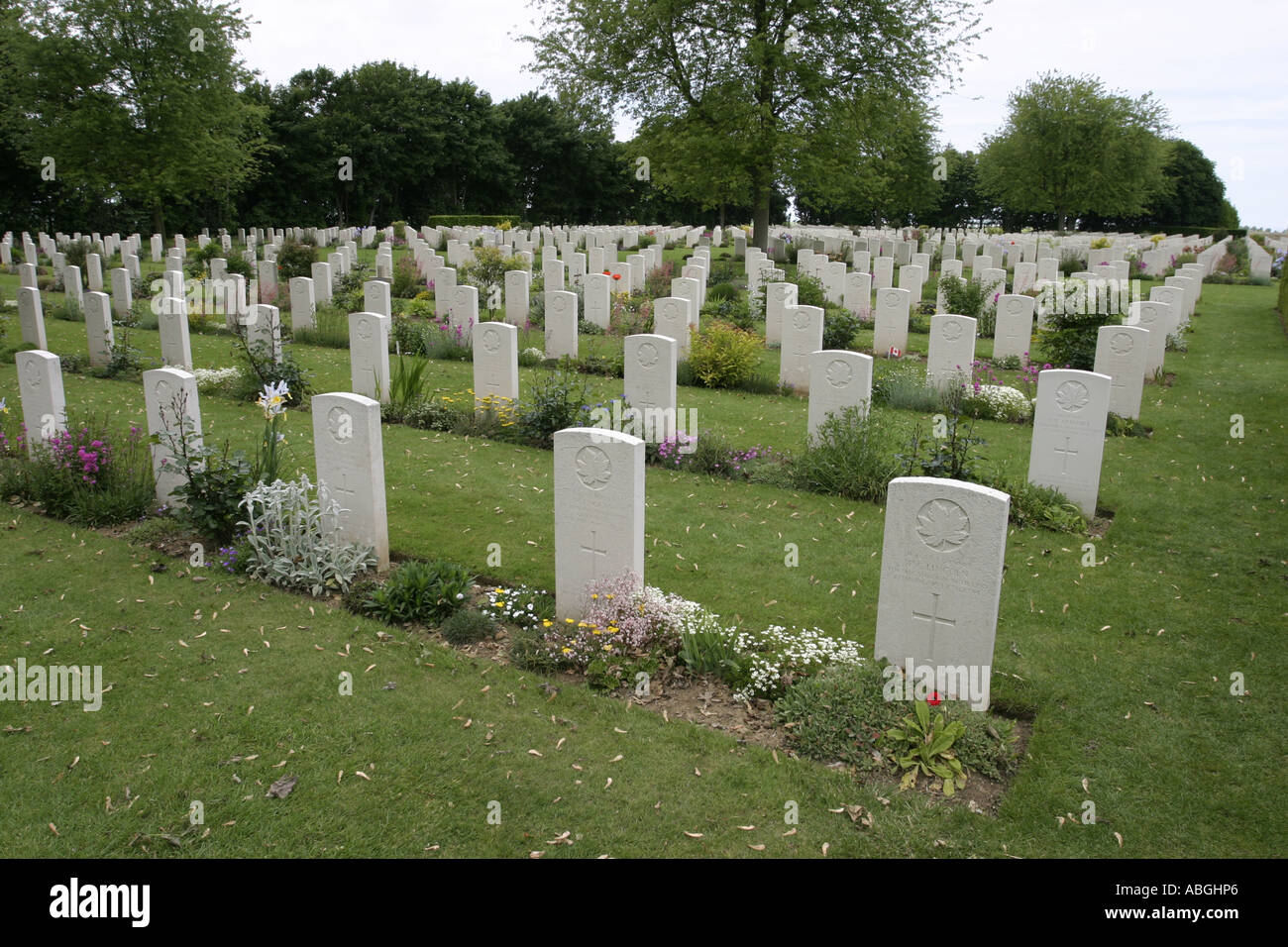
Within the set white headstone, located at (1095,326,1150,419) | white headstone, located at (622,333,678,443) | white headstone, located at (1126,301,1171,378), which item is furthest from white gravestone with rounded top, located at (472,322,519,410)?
white headstone, located at (1126,301,1171,378)

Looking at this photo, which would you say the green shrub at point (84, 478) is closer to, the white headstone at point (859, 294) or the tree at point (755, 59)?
the white headstone at point (859, 294)

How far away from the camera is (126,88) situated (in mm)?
27641

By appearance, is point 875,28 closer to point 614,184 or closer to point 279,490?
point 279,490

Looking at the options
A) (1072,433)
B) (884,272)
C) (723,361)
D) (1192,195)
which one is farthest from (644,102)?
(1192,195)

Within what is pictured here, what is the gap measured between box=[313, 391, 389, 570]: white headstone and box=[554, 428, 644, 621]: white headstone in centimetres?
167

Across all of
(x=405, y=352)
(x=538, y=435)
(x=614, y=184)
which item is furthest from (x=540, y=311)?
(x=614, y=184)

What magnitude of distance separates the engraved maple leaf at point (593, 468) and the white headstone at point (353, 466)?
181 cm

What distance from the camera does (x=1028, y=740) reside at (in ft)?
16.0

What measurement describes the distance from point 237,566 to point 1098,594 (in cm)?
649

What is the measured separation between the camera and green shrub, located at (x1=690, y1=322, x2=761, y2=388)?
13.3 metres

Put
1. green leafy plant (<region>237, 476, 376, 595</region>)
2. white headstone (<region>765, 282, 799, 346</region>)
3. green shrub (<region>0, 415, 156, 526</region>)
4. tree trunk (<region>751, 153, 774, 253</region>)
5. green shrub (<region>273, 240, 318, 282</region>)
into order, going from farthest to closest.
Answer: tree trunk (<region>751, 153, 774, 253</region>)
green shrub (<region>273, 240, 318, 282</region>)
white headstone (<region>765, 282, 799, 346</region>)
green shrub (<region>0, 415, 156, 526</region>)
green leafy plant (<region>237, 476, 376, 595</region>)

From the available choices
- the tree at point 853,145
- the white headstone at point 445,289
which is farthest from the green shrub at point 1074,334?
the tree at point 853,145

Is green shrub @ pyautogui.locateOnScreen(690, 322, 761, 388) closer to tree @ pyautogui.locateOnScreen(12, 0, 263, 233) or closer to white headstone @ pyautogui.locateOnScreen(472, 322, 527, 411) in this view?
white headstone @ pyautogui.locateOnScreen(472, 322, 527, 411)

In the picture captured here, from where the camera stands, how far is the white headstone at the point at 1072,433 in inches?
315
